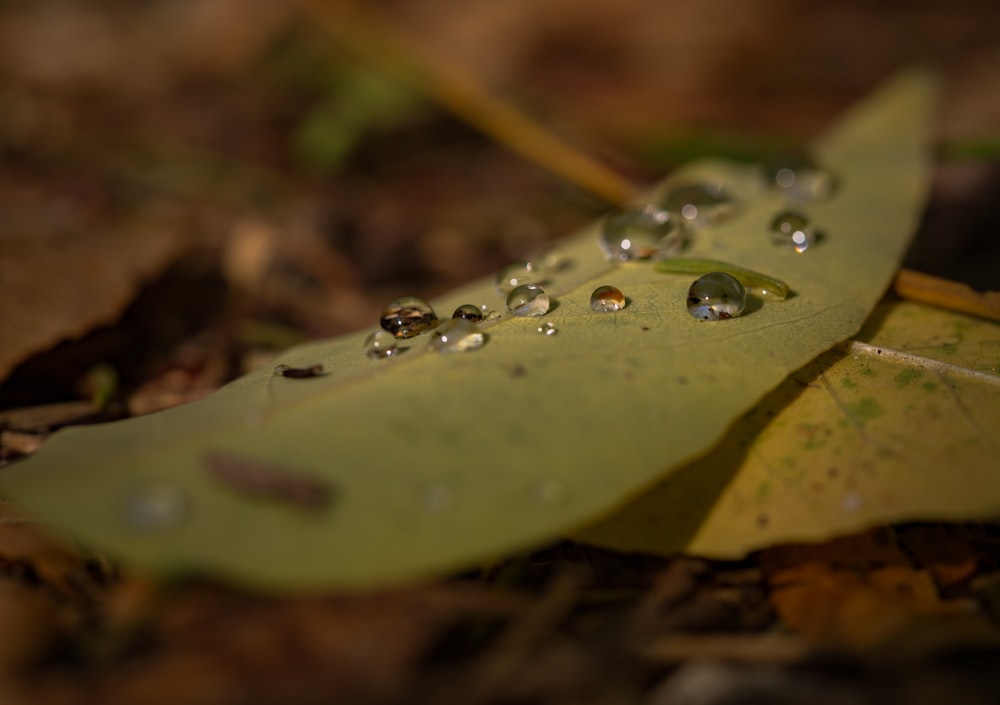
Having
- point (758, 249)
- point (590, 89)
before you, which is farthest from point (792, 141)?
point (590, 89)

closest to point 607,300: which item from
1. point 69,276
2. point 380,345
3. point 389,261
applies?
point 380,345

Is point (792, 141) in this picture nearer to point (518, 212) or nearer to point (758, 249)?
point (518, 212)

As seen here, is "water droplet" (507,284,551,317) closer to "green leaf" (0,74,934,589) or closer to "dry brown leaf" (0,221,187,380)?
"green leaf" (0,74,934,589)

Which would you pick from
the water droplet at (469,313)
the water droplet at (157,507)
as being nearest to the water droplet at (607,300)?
the water droplet at (469,313)

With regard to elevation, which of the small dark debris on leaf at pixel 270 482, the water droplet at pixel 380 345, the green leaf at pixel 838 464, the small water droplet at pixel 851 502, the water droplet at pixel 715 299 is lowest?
the small water droplet at pixel 851 502

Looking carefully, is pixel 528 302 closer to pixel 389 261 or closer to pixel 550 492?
pixel 550 492

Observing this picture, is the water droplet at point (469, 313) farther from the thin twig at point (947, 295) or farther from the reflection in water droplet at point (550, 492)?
the thin twig at point (947, 295)
